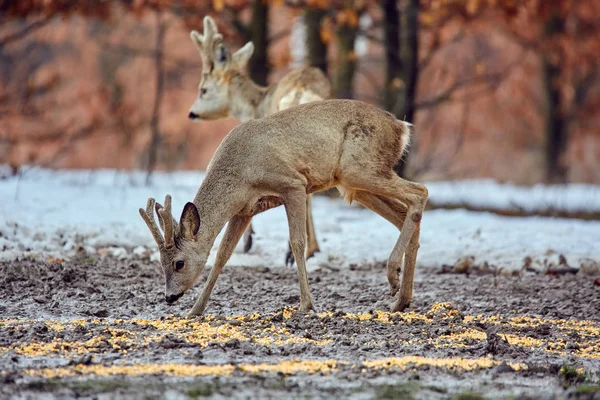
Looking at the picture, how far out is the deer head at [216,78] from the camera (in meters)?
12.5

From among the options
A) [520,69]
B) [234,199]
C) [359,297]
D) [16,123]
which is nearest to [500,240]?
[359,297]

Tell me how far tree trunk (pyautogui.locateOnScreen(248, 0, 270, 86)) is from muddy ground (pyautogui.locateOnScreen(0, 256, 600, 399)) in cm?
850

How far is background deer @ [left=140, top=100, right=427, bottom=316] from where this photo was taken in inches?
296

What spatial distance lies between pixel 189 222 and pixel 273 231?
17.0 feet

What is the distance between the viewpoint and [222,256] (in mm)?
7926

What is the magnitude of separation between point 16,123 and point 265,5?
9829 mm

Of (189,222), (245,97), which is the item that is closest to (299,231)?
(189,222)

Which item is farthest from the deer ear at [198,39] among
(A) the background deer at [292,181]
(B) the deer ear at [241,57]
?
(A) the background deer at [292,181]

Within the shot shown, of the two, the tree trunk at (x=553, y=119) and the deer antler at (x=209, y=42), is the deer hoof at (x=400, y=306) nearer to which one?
the deer antler at (x=209, y=42)

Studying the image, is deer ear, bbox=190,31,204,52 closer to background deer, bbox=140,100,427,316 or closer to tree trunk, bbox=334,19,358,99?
background deer, bbox=140,100,427,316

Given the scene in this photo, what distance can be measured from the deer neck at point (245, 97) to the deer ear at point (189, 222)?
193 inches

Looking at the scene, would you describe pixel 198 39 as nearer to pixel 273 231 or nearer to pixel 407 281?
pixel 273 231

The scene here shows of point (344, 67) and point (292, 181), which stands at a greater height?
point (344, 67)

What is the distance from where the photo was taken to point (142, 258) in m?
10.6
